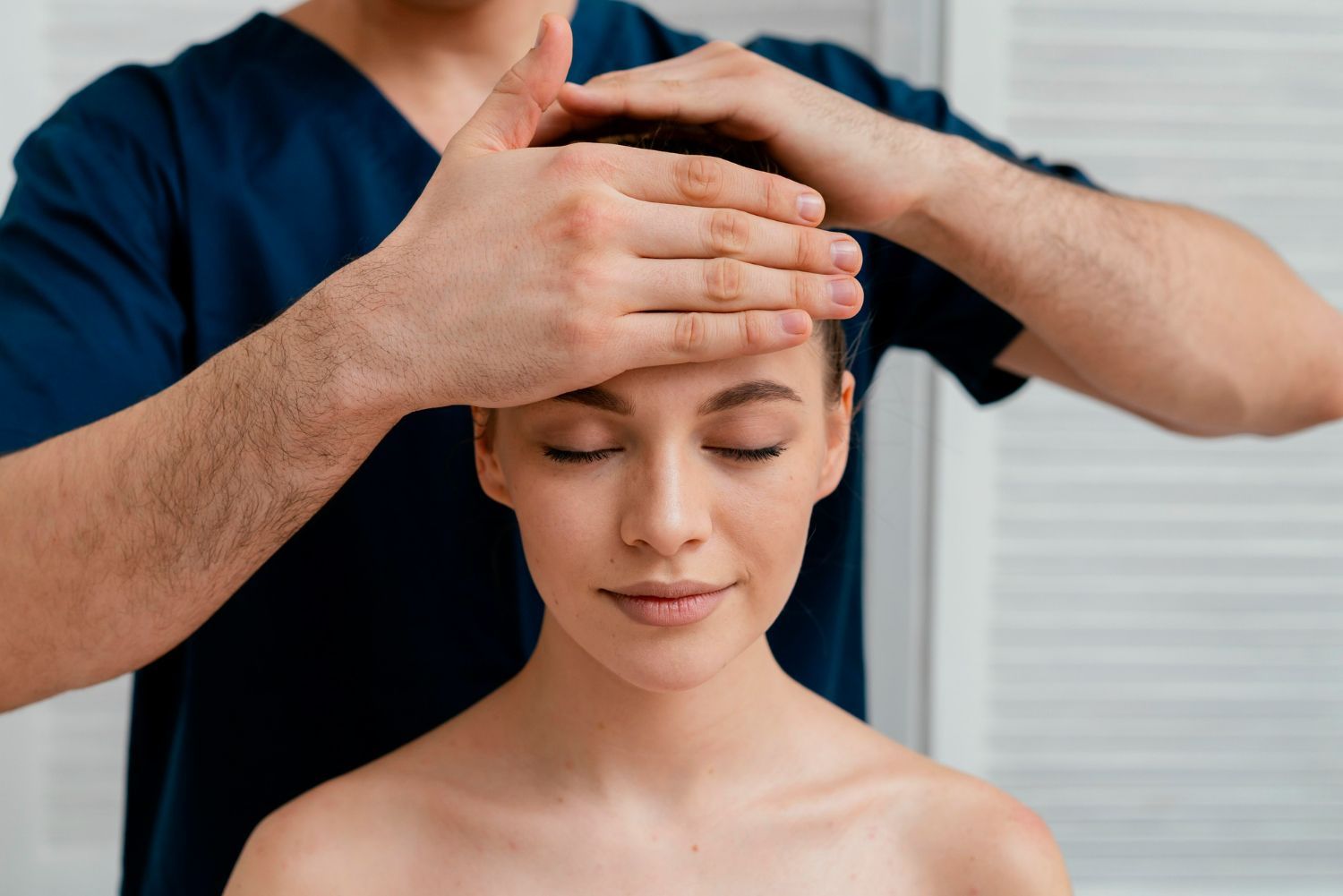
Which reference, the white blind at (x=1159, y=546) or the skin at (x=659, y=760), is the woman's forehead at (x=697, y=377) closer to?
the skin at (x=659, y=760)

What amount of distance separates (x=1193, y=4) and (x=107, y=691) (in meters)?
1.93

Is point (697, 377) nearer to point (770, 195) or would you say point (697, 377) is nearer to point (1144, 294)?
point (770, 195)

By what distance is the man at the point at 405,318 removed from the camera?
0.93m

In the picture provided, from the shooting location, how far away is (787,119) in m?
1.12

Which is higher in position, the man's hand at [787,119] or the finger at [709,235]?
the man's hand at [787,119]

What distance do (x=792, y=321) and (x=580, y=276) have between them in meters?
0.15

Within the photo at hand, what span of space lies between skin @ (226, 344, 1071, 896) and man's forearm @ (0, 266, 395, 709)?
0.51ft

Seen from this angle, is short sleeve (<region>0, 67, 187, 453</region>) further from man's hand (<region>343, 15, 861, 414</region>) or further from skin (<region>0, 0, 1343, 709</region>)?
man's hand (<region>343, 15, 861, 414</region>)

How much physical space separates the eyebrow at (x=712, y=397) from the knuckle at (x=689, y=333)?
70 millimetres

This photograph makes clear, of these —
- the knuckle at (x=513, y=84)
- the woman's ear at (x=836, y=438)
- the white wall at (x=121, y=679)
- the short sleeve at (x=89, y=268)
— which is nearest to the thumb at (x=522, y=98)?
the knuckle at (x=513, y=84)

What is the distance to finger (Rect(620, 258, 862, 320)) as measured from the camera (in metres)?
0.91

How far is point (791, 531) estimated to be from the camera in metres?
1.02

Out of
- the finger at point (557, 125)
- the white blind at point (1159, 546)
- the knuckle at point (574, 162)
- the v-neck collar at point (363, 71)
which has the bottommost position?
the white blind at point (1159, 546)

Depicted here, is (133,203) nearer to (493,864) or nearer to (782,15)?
(493,864)
